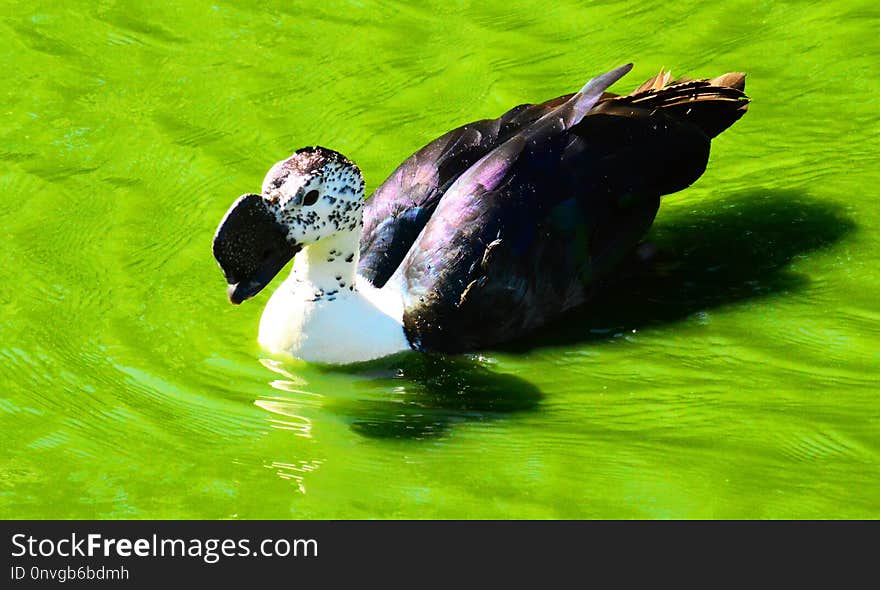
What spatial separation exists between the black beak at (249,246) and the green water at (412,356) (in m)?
0.41

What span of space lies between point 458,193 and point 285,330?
975mm

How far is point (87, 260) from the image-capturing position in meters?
8.14

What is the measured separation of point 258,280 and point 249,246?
16 centimetres

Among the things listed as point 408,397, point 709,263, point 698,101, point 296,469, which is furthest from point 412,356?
point 698,101

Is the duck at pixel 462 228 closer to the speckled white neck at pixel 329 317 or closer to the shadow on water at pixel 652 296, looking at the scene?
the speckled white neck at pixel 329 317

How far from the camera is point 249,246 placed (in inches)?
275

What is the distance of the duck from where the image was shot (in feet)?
23.4

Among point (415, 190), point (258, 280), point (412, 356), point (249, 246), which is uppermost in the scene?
point (415, 190)

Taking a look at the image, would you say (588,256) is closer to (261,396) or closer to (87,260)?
(261,396)

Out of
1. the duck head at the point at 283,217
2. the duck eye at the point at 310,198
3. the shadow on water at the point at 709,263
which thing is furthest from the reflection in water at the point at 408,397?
Result: the duck eye at the point at 310,198

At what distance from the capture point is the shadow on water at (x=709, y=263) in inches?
301

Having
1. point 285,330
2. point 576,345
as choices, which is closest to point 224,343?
point 285,330

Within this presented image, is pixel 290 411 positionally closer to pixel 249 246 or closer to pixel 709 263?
pixel 249 246

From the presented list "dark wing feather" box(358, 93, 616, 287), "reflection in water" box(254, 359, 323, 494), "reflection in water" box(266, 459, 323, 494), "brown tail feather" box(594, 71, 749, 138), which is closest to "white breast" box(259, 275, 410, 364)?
"reflection in water" box(254, 359, 323, 494)
